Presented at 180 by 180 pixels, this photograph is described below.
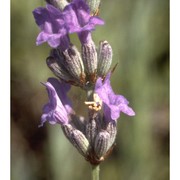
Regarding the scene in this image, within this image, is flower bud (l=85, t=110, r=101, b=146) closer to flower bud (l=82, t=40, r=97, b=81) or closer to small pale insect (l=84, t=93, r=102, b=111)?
small pale insect (l=84, t=93, r=102, b=111)

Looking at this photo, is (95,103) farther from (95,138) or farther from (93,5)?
(93,5)

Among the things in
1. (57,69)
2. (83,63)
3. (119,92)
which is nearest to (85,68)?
(83,63)

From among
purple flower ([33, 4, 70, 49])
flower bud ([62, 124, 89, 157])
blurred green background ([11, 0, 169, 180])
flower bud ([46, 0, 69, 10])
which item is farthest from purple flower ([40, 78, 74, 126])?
blurred green background ([11, 0, 169, 180])

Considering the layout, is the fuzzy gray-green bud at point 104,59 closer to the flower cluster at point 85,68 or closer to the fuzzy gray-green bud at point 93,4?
the flower cluster at point 85,68

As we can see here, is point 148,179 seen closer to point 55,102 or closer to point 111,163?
point 111,163

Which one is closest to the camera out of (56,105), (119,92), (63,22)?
(63,22)

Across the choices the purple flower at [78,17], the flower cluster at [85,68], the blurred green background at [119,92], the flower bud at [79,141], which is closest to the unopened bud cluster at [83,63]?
the flower cluster at [85,68]
